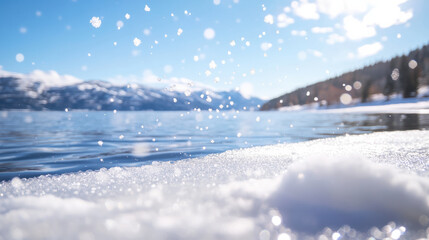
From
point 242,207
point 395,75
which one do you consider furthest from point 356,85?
point 242,207

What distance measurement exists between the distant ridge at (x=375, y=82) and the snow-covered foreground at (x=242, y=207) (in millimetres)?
72333

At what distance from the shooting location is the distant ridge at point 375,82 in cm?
6027

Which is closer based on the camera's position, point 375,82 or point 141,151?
point 141,151

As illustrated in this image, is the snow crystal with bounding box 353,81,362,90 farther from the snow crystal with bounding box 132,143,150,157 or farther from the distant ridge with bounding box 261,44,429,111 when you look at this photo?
the snow crystal with bounding box 132,143,150,157

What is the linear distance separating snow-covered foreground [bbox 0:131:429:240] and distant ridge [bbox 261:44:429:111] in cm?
7233

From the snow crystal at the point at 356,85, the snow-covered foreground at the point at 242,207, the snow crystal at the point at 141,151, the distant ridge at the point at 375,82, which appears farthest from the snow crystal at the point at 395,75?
the snow-covered foreground at the point at 242,207

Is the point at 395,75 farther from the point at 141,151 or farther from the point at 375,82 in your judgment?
the point at 141,151

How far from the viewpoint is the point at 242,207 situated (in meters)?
2.16

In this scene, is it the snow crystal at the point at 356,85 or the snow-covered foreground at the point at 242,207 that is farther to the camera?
the snow crystal at the point at 356,85

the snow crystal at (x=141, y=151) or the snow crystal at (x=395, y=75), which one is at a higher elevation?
the snow crystal at (x=395, y=75)

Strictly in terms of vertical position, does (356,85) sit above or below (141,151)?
above

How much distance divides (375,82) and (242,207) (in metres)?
118

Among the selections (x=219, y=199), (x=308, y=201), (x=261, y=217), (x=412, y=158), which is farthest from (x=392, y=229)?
(x=412, y=158)

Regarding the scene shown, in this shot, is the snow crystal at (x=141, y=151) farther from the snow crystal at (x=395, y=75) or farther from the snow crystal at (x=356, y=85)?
the snow crystal at (x=356, y=85)
